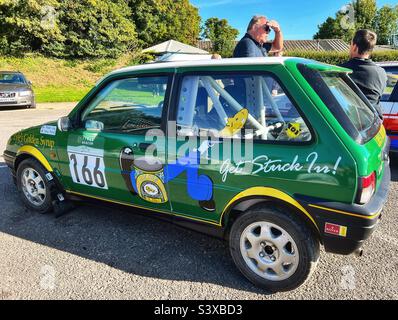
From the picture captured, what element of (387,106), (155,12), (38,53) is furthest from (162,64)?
(155,12)

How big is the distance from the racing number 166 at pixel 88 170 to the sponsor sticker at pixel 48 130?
35 cm

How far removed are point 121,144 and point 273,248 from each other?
1.58 meters

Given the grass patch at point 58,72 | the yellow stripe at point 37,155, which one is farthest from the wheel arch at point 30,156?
the grass patch at point 58,72

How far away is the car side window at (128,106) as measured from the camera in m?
2.95

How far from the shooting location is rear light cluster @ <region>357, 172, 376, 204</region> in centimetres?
216

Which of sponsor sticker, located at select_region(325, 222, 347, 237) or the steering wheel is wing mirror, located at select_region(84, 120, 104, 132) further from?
sponsor sticker, located at select_region(325, 222, 347, 237)

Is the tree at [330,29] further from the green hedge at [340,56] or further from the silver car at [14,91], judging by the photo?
the silver car at [14,91]

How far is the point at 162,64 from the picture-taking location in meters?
2.94

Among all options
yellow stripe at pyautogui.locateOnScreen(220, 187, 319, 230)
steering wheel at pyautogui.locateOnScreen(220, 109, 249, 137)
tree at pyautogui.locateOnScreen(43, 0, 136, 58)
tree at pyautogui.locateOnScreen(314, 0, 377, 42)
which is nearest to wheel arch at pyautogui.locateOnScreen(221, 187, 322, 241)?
yellow stripe at pyautogui.locateOnScreen(220, 187, 319, 230)

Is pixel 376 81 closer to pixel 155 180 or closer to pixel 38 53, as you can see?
pixel 155 180

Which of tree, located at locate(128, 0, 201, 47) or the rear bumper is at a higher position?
tree, located at locate(128, 0, 201, 47)

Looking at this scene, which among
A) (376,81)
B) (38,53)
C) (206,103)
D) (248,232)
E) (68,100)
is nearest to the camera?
(248,232)

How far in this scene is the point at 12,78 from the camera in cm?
1343

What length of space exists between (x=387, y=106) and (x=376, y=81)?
1.38 metres
